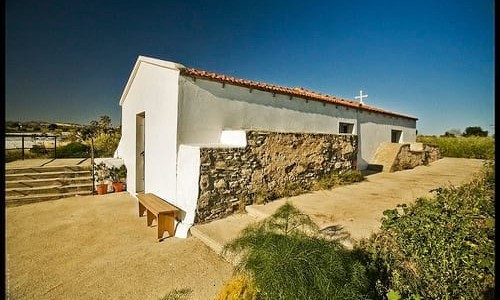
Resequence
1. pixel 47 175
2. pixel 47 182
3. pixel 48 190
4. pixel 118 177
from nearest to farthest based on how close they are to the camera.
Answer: pixel 48 190 → pixel 47 182 → pixel 47 175 → pixel 118 177

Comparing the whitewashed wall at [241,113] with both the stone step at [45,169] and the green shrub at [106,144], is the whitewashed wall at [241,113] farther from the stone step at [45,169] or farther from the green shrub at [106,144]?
the green shrub at [106,144]

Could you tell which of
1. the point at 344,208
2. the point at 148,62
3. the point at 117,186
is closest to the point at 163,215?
the point at 344,208

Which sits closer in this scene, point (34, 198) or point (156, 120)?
point (156, 120)

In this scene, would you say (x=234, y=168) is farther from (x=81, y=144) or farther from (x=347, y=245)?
(x=81, y=144)

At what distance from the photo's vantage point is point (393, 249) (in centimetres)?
331

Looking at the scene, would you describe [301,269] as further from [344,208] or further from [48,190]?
[48,190]

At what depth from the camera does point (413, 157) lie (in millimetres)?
12398

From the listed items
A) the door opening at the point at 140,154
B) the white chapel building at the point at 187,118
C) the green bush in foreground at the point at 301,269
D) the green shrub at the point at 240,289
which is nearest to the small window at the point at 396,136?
the white chapel building at the point at 187,118

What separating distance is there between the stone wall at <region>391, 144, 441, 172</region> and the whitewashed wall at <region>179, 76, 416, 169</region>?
250cm

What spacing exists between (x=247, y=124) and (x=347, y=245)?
4.39 m

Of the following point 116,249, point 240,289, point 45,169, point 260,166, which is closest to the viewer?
point 240,289

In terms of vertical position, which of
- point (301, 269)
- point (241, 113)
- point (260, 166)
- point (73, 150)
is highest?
point (241, 113)

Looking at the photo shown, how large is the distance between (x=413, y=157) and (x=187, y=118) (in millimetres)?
11376

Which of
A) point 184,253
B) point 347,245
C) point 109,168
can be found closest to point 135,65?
point 109,168
